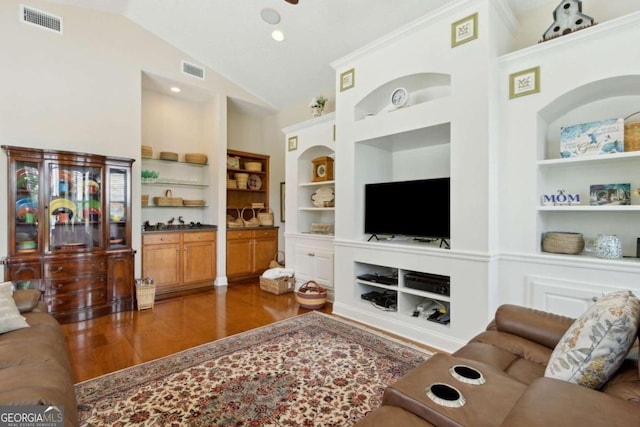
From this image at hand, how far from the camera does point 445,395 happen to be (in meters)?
1.15

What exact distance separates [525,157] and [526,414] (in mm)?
2241

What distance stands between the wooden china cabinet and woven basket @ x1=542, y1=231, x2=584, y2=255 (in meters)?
4.45

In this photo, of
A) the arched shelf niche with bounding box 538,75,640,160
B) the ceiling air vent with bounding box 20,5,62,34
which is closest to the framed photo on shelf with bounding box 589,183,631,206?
the arched shelf niche with bounding box 538,75,640,160

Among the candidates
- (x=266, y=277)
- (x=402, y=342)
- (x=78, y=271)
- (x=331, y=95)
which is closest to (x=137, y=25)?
(x=331, y=95)

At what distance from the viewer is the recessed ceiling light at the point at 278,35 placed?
13.4 feet

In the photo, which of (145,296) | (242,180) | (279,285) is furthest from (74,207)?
(279,285)

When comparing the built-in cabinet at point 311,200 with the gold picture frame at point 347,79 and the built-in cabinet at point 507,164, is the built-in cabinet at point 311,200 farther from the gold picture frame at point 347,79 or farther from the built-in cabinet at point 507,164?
the built-in cabinet at point 507,164

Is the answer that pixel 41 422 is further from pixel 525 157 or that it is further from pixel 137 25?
pixel 137 25

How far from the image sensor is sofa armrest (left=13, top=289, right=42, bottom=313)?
2.17 metres

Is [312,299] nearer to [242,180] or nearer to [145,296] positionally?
[145,296]

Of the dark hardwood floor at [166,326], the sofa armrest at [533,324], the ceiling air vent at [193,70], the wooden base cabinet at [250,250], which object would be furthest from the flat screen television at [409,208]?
the ceiling air vent at [193,70]

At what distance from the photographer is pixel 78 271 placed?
3516 millimetres

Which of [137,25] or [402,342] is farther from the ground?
[137,25]

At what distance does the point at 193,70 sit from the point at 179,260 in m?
2.92
